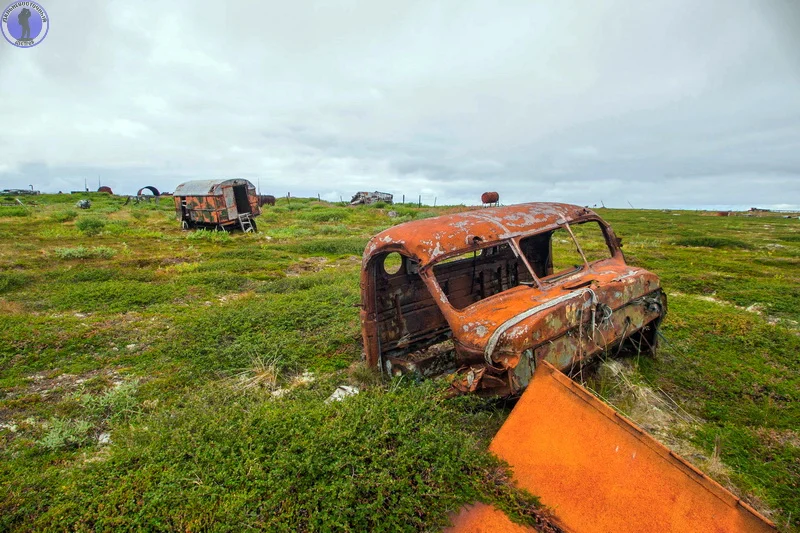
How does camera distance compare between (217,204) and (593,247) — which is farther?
(217,204)

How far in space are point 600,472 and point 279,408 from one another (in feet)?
9.61

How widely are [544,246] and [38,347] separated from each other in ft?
27.4

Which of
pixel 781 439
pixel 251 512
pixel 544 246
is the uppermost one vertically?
pixel 544 246

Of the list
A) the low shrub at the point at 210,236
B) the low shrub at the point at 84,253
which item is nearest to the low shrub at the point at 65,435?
the low shrub at the point at 84,253

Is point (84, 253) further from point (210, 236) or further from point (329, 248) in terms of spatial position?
point (329, 248)

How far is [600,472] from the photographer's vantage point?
2629 millimetres

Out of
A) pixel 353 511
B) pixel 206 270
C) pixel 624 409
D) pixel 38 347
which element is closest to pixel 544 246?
pixel 624 409

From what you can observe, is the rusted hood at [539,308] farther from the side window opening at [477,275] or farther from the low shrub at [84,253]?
the low shrub at [84,253]

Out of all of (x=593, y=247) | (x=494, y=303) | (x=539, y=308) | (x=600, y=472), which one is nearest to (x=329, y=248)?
(x=593, y=247)

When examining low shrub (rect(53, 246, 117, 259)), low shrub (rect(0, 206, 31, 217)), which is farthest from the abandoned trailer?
low shrub (rect(0, 206, 31, 217))

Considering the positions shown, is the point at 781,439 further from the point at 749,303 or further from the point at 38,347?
the point at 38,347

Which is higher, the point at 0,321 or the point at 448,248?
the point at 448,248

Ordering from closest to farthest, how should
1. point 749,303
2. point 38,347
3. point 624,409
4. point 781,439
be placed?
point 781,439
point 624,409
point 38,347
point 749,303

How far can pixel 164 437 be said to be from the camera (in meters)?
3.62
